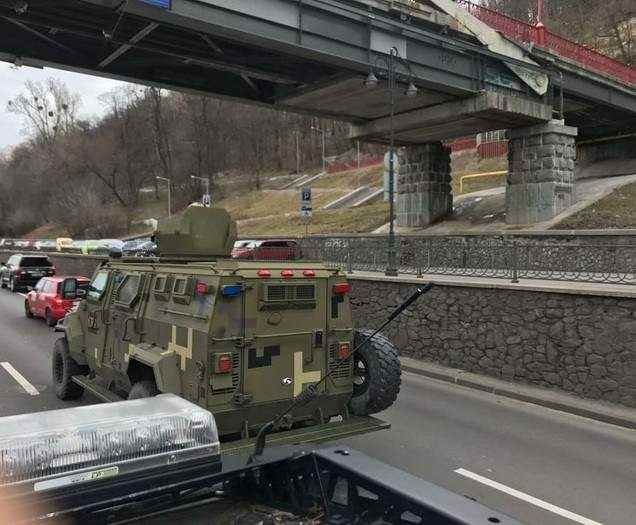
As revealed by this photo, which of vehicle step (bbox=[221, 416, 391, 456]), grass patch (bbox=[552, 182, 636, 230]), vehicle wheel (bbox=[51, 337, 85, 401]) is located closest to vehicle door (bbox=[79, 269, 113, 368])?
vehicle wheel (bbox=[51, 337, 85, 401])

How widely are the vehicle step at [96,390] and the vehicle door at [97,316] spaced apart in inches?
10.1

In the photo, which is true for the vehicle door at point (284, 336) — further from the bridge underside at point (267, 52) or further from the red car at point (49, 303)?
the bridge underside at point (267, 52)

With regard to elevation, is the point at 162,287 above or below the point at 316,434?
above

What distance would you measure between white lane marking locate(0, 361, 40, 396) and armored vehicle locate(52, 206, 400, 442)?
9.01 feet

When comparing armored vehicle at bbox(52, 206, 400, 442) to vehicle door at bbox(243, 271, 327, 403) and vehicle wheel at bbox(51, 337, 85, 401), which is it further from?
vehicle wheel at bbox(51, 337, 85, 401)

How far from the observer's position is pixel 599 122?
32.3 metres

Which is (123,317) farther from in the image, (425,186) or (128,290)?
(425,186)

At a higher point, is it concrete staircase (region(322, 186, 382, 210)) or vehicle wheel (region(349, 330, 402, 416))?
concrete staircase (region(322, 186, 382, 210))

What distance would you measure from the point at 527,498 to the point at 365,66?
1681cm

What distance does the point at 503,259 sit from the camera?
11.8 meters

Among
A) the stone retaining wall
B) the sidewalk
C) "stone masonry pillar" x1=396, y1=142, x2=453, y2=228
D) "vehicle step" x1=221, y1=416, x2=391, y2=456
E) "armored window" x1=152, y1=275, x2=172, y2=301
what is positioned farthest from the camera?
"stone masonry pillar" x1=396, y1=142, x2=453, y2=228

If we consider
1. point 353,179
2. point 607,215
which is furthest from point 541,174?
point 353,179

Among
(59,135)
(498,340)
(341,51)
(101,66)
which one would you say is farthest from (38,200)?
(498,340)

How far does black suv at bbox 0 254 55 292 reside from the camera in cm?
2917
